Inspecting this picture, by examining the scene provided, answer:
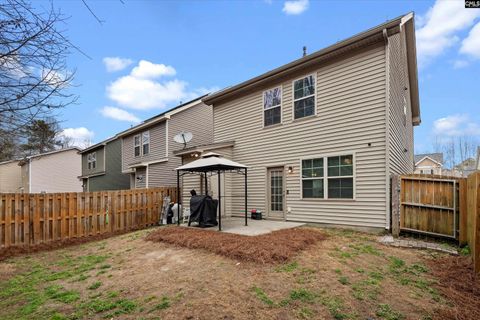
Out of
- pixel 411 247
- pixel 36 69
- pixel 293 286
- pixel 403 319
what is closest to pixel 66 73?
pixel 36 69

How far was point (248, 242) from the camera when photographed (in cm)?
626

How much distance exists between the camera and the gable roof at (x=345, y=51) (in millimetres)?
7637

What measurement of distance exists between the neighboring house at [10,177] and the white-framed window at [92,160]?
9.71 m

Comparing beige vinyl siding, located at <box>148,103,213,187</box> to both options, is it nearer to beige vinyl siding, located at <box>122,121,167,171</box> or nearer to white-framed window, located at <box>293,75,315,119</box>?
beige vinyl siding, located at <box>122,121,167,171</box>

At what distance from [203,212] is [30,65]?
6529 millimetres

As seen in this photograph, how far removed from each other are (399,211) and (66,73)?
8.09 metres

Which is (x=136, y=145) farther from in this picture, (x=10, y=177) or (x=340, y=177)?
(x=10, y=177)

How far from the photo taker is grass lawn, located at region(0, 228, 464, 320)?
144 inches

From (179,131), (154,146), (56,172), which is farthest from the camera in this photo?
(56,172)

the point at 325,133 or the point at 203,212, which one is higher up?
the point at 325,133

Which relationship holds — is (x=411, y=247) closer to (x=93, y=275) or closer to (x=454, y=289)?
(x=454, y=289)

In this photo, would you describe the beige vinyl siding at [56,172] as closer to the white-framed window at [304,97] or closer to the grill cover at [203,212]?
the grill cover at [203,212]

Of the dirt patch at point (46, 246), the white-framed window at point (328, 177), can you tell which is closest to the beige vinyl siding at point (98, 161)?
the dirt patch at point (46, 246)

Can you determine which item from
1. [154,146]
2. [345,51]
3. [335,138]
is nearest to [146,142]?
[154,146]
